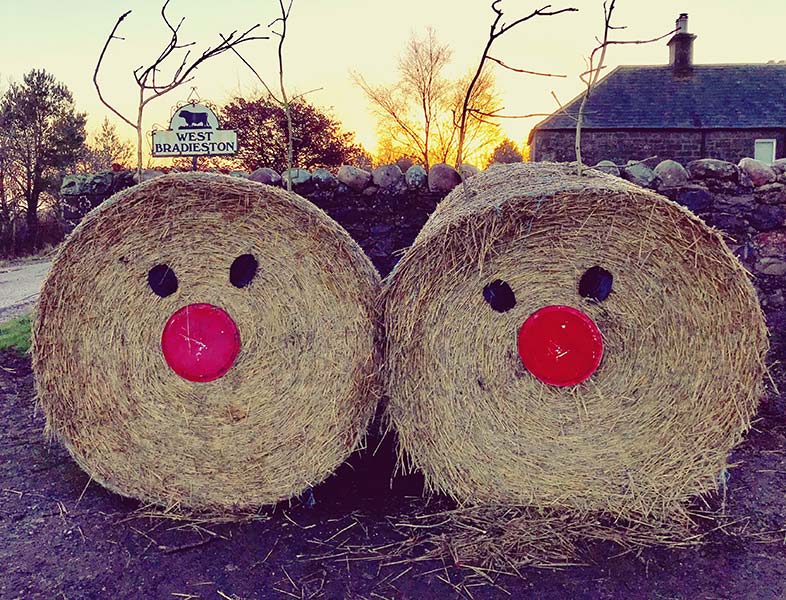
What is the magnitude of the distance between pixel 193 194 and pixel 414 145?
19773mm

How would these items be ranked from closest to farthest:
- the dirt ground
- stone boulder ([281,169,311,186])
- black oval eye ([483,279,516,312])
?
the dirt ground, black oval eye ([483,279,516,312]), stone boulder ([281,169,311,186])

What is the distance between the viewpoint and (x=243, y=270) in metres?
2.82

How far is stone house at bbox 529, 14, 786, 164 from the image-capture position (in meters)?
18.4

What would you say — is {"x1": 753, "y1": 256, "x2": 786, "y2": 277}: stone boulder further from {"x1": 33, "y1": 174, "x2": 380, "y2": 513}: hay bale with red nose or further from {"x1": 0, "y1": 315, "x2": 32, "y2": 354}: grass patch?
{"x1": 0, "y1": 315, "x2": 32, "y2": 354}: grass patch

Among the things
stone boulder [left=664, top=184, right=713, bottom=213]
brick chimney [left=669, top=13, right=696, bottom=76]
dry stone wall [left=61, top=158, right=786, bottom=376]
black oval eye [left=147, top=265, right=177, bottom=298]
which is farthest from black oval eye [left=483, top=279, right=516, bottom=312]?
brick chimney [left=669, top=13, right=696, bottom=76]

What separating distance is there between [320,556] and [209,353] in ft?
3.04

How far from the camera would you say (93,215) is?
271 cm

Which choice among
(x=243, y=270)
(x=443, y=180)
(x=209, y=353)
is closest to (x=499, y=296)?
(x=243, y=270)

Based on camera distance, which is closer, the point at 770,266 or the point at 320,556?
the point at 320,556

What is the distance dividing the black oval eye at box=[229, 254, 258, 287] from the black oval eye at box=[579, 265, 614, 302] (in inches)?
53.4

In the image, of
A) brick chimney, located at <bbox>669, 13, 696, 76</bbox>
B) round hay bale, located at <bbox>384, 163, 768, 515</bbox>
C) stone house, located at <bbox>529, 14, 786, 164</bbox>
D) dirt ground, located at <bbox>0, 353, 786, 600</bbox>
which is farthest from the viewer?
brick chimney, located at <bbox>669, 13, 696, 76</bbox>

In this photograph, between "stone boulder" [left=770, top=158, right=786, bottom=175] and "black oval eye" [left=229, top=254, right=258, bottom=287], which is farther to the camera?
"stone boulder" [left=770, top=158, right=786, bottom=175]

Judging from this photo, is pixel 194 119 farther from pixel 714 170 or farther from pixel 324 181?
pixel 714 170

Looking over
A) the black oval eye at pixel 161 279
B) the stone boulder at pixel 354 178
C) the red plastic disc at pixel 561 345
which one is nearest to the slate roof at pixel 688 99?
the stone boulder at pixel 354 178
